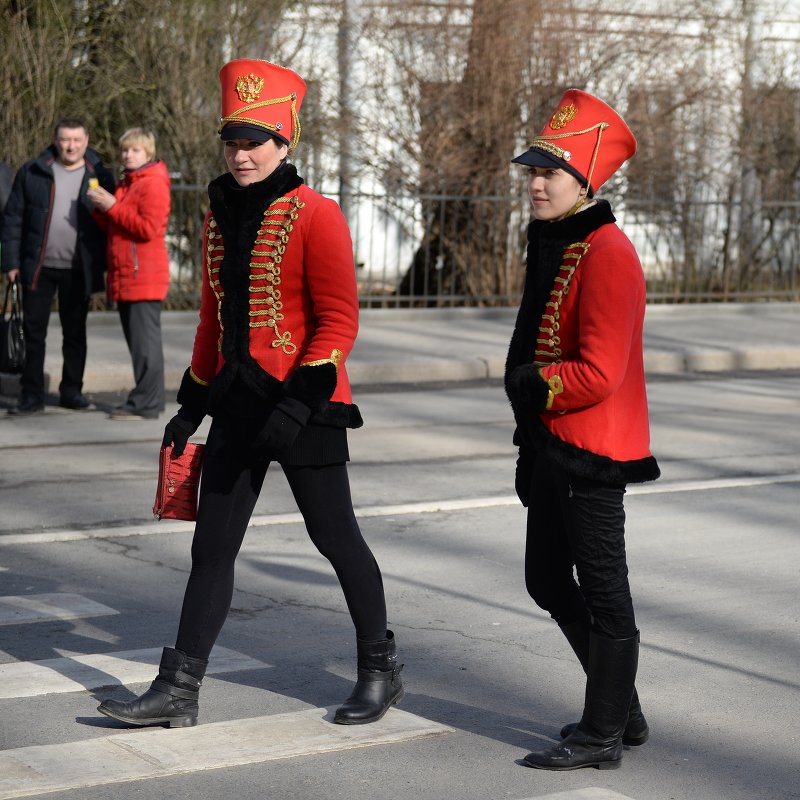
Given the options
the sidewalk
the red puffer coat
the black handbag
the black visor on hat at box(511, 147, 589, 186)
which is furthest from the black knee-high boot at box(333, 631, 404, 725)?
the sidewalk

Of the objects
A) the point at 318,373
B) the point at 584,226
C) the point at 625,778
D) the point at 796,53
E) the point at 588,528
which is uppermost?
the point at 796,53

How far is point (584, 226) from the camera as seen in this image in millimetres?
4168

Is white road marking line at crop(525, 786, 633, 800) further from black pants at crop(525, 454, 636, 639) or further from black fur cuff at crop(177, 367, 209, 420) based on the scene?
black fur cuff at crop(177, 367, 209, 420)

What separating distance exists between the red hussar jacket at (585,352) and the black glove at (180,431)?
1.00 metres

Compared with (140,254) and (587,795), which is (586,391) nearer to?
(587,795)

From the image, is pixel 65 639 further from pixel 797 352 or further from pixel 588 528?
pixel 797 352

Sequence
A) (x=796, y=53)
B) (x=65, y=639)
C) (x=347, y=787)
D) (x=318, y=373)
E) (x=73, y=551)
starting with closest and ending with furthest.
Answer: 1. (x=347, y=787)
2. (x=318, y=373)
3. (x=65, y=639)
4. (x=73, y=551)
5. (x=796, y=53)

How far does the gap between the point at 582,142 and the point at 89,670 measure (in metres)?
2.34

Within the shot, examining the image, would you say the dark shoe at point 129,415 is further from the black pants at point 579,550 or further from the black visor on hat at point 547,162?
the black visor on hat at point 547,162

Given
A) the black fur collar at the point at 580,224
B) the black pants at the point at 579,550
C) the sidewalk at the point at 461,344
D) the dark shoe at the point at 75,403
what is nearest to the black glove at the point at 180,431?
the black pants at the point at 579,550

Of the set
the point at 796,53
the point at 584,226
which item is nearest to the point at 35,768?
the point at 584,226

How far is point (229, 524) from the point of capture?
4.56 metres

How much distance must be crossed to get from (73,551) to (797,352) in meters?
10.5

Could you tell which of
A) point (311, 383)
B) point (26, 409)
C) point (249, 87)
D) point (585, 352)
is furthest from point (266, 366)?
point (26, 409)
